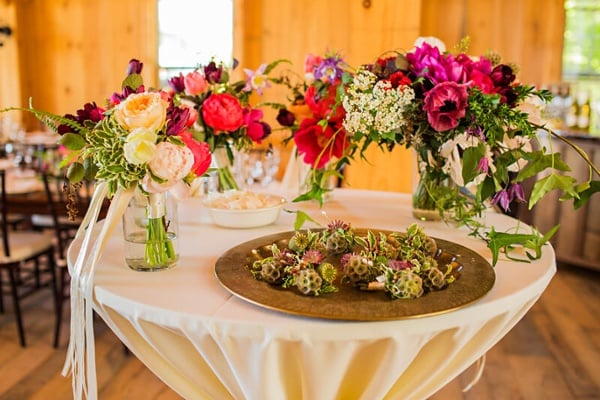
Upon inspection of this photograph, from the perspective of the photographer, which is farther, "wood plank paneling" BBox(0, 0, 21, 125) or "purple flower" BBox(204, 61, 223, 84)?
"wood plank paneling" BBox(0, 0, 21, 125)

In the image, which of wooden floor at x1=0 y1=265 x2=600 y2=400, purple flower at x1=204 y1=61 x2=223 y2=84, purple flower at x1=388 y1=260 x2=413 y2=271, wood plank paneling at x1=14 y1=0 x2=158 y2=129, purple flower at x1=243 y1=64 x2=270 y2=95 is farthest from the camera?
wood plank paneling at x1=14 y1=0 x2=158 y2=129

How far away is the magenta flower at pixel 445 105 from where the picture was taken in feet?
4.27

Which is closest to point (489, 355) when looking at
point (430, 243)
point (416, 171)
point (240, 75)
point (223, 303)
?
point (416, 171)

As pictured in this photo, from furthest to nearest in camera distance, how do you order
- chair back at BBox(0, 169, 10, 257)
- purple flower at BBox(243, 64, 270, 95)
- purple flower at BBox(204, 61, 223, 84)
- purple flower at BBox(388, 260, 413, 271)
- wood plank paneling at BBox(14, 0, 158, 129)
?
1. wood plank paneling at BBox(14, 0, 158, 129)
2. chair back at BBox(0, 169, 10, 257)
3. purple flower at BBox(243, 64, 270, 95)
4. purple flower at BBox(204, 61, 223, 84)
5. purple flower at BBox(388, 260, 413, 271)

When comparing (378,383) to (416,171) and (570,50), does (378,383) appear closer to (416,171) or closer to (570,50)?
(416,171)

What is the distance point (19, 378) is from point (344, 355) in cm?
198

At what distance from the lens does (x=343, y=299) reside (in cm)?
105

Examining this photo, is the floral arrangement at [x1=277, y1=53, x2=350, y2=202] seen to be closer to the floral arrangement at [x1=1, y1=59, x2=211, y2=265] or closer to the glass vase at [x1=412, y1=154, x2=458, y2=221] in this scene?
the glass vase at [x1=412, y1=154, x2=458, y2=221]

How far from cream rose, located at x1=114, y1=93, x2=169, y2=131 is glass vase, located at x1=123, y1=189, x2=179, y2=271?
0.20 meters

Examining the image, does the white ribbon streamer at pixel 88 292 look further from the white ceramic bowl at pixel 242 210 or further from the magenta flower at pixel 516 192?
the magenta flower at pixel 516 192

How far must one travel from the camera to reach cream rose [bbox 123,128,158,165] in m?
1.05

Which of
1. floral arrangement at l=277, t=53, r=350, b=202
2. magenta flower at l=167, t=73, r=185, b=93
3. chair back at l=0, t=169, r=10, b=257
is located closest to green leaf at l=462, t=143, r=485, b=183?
floral arrangement at l=277, t=53, r=350, b=202

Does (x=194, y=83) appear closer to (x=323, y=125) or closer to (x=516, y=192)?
(x=323, y=125)

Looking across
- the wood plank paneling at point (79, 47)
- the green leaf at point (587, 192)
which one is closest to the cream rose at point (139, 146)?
the green leaf at point (587, 192)
